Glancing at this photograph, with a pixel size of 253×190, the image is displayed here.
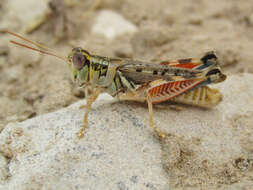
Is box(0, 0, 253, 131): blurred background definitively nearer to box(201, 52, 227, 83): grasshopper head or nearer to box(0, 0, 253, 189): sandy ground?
box(0, 0, 253, 189): sandy ground

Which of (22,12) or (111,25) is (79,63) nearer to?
(111,25)

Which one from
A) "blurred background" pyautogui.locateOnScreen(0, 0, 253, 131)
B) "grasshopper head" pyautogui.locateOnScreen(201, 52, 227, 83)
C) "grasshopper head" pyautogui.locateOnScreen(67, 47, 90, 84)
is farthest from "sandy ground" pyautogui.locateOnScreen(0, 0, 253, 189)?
"grasshopper head" pyautogui.locateOnScreen(201, 52, 227, 83)

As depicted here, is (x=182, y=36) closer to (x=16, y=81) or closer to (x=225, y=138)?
(x=225, y=138)

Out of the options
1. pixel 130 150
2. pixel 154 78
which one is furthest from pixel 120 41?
pixel 130 150

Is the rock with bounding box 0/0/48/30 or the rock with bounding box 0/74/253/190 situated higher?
the rock with bounding box 0/0/48/30

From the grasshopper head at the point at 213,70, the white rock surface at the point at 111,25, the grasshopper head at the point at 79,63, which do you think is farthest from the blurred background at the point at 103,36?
the grasshopper head at the point at 213,70

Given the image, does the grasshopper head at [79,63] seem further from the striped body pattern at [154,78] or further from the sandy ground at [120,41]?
the sandy ground at [120,41]

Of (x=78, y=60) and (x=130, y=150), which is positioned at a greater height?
(x=78, y=60)
